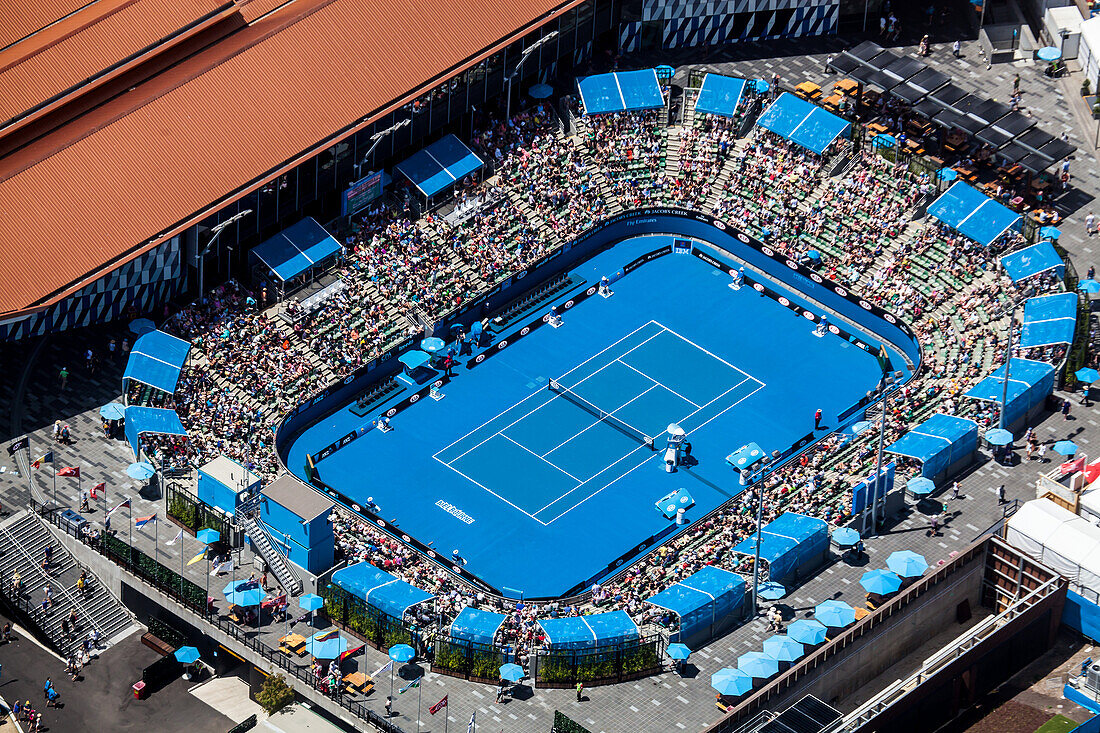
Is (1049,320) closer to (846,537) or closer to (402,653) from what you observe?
(846,537)

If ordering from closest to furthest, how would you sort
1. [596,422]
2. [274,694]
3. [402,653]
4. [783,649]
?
[783,649], [402,653], [274,694], [596,422]

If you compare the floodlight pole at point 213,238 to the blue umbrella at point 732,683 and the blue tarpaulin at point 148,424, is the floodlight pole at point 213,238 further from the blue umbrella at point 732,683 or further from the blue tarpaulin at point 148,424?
the blue umbrella at point 732,683

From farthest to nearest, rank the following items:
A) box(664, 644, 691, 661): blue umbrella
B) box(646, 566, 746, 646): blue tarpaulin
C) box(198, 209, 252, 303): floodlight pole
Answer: box(198, 209, 252, 303): floodlight pole, box(646, 566, 746, 646): blue tarpaulin, box(664, 644, 691, 661): blue umbrella

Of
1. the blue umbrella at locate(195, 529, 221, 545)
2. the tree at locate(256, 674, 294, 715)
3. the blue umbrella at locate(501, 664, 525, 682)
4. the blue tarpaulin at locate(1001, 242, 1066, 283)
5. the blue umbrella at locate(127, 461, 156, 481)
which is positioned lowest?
the tree at locate(256, 674, 294, 715)

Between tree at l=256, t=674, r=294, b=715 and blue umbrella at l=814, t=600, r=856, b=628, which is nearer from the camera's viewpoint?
tree at l=256, t=674, r=294, b=715

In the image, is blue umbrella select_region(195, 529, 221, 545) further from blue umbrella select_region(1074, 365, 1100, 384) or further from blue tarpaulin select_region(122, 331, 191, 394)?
blue umbrella select_region(1074, 365, 1100, 384)

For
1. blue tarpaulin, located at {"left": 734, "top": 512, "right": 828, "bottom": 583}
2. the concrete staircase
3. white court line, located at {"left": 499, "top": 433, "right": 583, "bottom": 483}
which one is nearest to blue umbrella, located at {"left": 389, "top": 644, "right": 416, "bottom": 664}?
the concrete staircase

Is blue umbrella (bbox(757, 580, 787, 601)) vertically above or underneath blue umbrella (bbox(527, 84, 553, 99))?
underneath

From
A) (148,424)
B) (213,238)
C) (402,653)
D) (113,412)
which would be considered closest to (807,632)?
(402,653)
